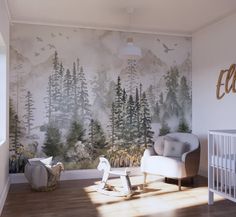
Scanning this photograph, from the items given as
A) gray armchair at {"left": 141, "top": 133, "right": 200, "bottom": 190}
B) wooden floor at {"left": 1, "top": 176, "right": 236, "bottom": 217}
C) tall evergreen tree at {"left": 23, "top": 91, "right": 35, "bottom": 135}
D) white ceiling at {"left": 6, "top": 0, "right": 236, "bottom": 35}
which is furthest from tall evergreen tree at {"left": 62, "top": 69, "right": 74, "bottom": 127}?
gray armchair at {"left": 141, "top": 133, "right": 200, "bottom": 190}

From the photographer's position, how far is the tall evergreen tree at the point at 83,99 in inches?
200

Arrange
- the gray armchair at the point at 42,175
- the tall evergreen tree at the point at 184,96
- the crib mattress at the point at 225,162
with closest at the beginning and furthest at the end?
the crib mattress at the point at 225,162
the gray armchair at the point at 42,175
the tall evergreen tree at the point at 184,96

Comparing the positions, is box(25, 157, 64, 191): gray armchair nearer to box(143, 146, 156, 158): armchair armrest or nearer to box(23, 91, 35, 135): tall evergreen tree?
box(23, 91, 35, 135): tall evergreen tree

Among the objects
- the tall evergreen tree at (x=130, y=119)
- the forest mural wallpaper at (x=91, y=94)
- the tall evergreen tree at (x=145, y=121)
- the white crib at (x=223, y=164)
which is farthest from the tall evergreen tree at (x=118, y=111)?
the white crib at (x=223, y=164)

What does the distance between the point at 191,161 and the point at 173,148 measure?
41 cm

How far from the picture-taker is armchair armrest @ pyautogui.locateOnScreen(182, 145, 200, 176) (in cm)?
438

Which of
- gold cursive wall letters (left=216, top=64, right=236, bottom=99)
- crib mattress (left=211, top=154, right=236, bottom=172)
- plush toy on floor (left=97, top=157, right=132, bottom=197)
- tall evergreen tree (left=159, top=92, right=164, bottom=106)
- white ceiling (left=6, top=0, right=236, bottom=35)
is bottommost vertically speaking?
plush toy on floor (left=97, top=157, right=132, bottom=197)

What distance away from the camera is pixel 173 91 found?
5.56 meters

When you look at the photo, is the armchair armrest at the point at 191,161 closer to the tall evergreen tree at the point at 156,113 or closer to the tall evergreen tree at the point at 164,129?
the tall evergreen tree at the point at 164,129

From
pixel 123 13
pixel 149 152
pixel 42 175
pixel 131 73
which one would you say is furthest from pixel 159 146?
pixel 123 13

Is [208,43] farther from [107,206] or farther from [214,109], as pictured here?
[107,206]

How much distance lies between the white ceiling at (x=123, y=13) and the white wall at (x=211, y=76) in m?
0.22

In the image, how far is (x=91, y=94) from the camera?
5.14 m

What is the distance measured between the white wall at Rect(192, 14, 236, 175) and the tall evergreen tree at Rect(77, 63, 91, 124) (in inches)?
82.1
